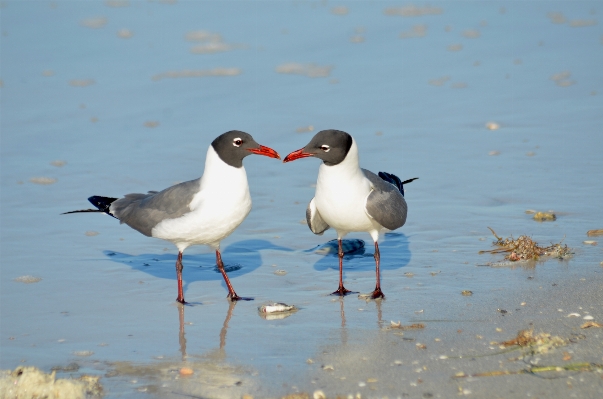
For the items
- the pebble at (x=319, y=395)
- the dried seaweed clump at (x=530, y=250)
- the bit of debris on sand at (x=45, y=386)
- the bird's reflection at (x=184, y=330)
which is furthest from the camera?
the dried seaweed clump at (x=530, y=250)

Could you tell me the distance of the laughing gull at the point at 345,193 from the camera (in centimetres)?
657

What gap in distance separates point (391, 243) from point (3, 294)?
3300 mm

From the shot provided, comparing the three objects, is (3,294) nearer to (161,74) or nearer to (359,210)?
(359,210)

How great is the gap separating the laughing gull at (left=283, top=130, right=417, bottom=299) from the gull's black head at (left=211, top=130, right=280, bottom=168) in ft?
0.97

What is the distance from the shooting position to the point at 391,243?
7.82 m

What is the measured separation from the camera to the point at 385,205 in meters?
6.75

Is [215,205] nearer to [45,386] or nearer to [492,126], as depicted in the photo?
[45,386]

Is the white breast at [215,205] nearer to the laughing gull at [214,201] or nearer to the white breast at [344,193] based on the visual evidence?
the laughing gull at [214,201]

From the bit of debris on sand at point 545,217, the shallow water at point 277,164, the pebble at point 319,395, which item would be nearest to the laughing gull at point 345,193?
the shallow water at point 277,164

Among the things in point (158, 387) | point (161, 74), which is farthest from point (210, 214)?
point (161, 74)

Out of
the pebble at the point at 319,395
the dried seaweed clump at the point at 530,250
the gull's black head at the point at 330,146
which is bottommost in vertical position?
the pebble at the point at 319,395

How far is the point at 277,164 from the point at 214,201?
344 cm

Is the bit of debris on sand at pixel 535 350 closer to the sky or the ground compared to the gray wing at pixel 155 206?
closer to the ground

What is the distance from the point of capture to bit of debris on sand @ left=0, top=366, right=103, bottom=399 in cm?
485
